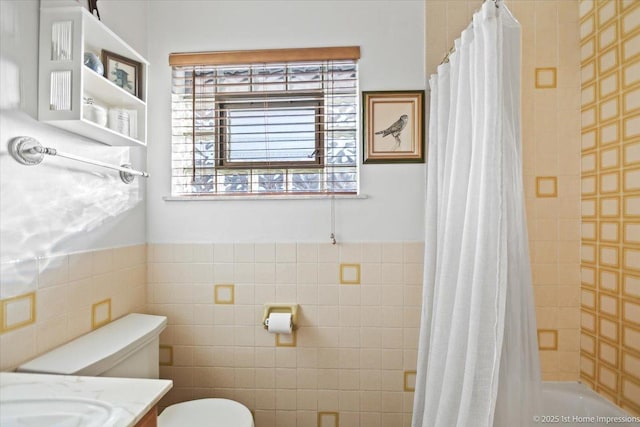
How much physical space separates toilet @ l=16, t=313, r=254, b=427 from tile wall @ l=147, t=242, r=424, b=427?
0.75 ft

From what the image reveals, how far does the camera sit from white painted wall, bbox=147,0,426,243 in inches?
71.2

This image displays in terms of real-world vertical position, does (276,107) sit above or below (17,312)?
above

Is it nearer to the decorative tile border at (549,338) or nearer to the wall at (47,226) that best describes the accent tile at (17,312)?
the wall at (47,226)

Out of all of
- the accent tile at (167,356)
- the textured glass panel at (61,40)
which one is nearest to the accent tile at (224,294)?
the accent tile at (167,356)

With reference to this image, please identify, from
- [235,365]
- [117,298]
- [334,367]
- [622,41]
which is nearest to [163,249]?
[117,298]

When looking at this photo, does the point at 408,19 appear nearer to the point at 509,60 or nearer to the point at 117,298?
the point at 509,60

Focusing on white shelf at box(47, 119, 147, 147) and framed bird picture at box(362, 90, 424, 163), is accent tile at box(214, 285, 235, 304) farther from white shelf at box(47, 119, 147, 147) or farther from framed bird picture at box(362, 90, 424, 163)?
framed bird picture at box(362, 90, 424, 163)

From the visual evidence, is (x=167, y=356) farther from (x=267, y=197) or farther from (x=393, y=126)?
(x=393, y=126)

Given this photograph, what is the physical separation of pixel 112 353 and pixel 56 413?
393mm

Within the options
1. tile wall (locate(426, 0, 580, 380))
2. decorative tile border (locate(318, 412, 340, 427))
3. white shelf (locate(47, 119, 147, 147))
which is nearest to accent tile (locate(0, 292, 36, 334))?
white shelf (locate(47, 119, 147, 147))

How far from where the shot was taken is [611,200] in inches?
62.1

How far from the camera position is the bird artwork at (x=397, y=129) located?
1.81 m

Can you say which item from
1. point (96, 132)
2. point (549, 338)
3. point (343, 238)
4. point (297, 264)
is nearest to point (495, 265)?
point (343, 238)

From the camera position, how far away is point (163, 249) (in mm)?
1884
